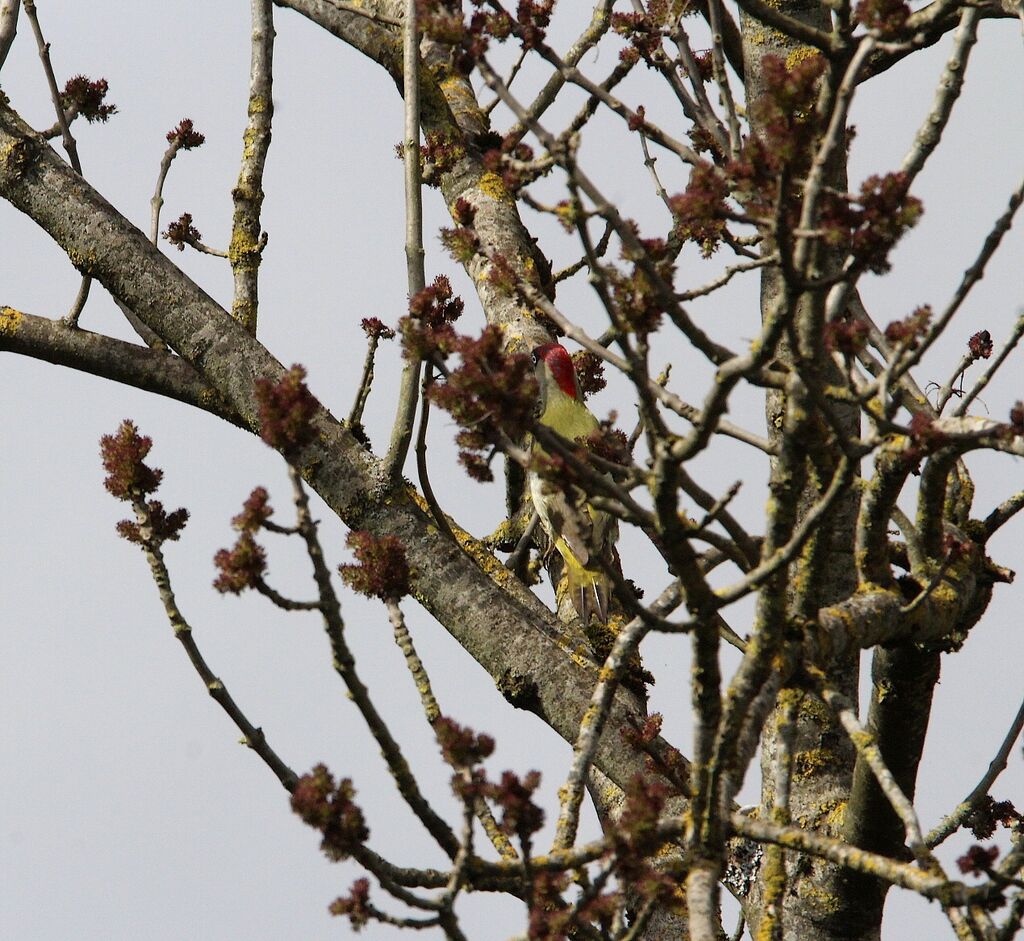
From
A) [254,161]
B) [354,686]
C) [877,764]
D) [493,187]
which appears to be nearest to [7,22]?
[254,161]

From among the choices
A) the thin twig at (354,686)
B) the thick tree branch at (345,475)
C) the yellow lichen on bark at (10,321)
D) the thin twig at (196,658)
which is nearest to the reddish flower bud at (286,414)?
the thin twig at (354,686)

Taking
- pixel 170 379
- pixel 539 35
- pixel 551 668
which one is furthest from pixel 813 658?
pixel 170 379

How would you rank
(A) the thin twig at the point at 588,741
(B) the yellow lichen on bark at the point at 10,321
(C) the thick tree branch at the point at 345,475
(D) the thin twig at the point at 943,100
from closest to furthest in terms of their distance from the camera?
(D) the thin twig at the point at 943,100 < (A) the thin twig at the point at 588,741 < (C) the thick tree branch at the point at 345,475 < (B) the yellow lichen on bark at the point at 10,321

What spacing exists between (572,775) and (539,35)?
1.65 meters

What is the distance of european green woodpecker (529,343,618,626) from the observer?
577 cm

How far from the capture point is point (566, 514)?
485cm

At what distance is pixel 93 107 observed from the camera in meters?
5.24

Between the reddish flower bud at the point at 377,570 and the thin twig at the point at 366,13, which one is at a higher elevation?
the thin twig at the point at 366,13

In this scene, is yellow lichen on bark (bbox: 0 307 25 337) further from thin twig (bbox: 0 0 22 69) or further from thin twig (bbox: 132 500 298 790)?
thin twig (bbox: 132 500 298 790)

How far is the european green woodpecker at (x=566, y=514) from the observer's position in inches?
227

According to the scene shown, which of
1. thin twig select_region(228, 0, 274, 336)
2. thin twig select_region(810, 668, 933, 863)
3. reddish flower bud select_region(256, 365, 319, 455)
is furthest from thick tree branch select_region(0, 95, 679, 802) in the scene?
reddish flower bud select_region(256, 365, 319, 455)

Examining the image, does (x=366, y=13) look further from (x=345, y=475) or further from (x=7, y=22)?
(x=345, y=475)

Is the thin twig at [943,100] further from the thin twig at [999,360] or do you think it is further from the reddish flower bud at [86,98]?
the reddish flower bud at [86,98]

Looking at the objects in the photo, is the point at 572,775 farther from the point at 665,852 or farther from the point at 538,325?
the point at 538,325
